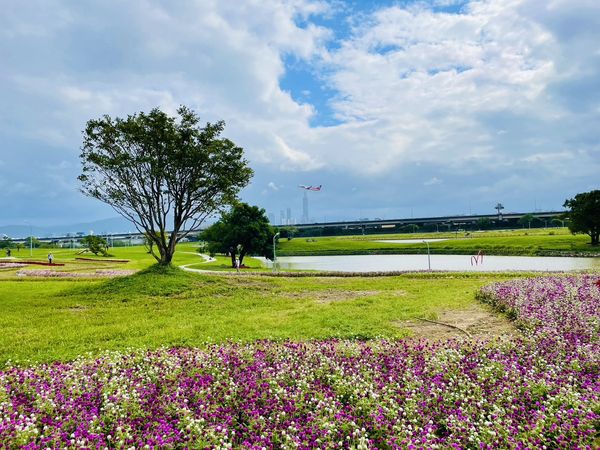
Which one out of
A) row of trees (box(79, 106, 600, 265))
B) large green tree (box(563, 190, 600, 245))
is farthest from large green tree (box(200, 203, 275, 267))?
large green tree (box(563, 190, 600, 245))

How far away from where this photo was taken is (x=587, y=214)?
67500mm

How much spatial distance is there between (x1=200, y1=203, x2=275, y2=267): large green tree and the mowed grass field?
28862 millimetres

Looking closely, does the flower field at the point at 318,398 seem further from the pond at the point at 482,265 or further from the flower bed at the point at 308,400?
the pond at the point at 482,265

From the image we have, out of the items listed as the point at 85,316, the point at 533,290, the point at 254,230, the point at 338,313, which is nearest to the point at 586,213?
the point at 254,230

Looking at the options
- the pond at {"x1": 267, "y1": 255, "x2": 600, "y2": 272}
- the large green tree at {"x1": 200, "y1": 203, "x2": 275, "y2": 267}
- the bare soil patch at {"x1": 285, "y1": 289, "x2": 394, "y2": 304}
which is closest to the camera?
the bare soil patch at {"x1": 285, "y1": 289, "x2": 394, "y2": 304}

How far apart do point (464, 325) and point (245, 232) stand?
45.2m

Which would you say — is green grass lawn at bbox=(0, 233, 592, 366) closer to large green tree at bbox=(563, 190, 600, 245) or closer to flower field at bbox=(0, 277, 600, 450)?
flower field at bbox=(0, 277, 600, 450)

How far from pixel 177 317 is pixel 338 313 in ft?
20.4

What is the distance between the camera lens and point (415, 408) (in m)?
6.40

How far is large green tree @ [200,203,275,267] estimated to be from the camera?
5700 centimetres

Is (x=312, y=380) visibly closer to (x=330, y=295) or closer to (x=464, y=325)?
(x=464, y=325)

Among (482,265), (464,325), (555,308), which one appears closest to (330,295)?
(464,325)

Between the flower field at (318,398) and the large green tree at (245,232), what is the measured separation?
47.1 metres

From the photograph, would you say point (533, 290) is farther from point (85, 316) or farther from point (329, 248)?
point (329, 248)
